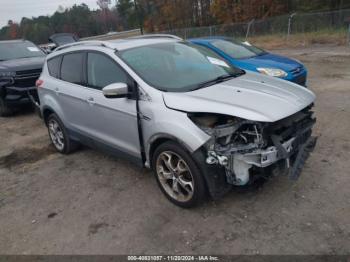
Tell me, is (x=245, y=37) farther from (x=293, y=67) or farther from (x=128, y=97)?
(x=128, y=97)

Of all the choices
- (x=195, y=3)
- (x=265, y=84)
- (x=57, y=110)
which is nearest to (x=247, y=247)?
(x=265, y=84)

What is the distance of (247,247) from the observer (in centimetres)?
308

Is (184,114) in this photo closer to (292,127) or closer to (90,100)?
(292,127)

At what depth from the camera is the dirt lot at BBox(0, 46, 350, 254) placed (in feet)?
10.4

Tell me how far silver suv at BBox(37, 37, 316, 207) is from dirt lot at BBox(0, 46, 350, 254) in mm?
350

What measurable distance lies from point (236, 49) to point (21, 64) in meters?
5.22

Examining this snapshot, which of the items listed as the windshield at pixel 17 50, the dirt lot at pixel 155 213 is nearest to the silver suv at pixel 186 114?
the dirt lot at pixel 155 213

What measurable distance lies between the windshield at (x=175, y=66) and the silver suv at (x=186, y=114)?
1 cm

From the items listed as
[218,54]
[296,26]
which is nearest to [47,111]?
[218,54]

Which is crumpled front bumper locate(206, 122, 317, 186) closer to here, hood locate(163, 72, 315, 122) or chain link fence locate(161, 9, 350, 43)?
hood locate(163, 72, 315, 122)

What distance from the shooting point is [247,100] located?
134 inches

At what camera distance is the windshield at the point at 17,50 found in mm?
9211

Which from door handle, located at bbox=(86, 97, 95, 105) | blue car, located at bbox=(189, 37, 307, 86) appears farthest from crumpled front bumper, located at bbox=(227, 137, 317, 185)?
blue car, located at bbox=(189, 37, 307, 86)

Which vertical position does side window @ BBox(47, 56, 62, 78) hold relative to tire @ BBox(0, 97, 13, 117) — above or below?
above
